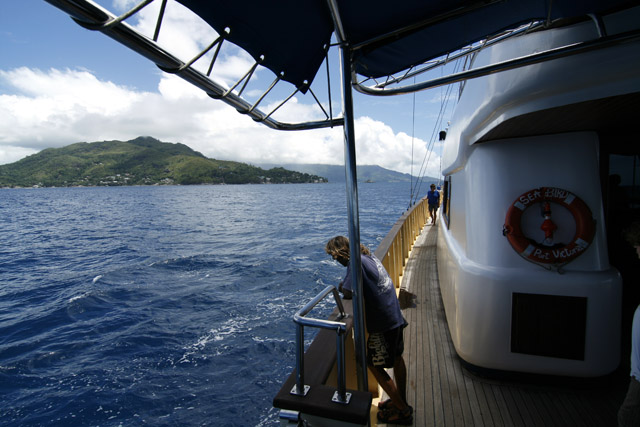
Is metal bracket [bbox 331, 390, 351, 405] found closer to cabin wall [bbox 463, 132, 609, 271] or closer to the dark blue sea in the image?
cabin wall [bbox 463, 132, 609, 271]

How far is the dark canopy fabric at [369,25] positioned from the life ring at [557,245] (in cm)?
133

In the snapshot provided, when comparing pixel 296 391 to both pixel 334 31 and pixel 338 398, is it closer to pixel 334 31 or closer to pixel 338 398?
pixel 338 398

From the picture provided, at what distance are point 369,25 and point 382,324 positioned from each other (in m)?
1.83

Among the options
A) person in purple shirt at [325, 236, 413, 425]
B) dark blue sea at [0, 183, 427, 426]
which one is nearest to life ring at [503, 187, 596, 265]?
person in purple shirt at [325, 236, 413, 425]

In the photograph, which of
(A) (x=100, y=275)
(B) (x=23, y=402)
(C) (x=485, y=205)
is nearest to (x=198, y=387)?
(B) (x=23, y=402)

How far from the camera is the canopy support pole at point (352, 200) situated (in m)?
1.86

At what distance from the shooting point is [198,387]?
641 centimetres

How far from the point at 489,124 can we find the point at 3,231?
41213 millimetres

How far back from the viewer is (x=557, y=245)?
9.07ft

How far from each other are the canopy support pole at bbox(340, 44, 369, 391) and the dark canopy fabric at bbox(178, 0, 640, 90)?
181 mm

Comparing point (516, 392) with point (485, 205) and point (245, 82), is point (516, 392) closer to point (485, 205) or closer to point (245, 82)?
point (485, 205)

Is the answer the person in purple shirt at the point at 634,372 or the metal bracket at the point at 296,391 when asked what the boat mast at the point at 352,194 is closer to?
the metal bracket at the point at 296,391

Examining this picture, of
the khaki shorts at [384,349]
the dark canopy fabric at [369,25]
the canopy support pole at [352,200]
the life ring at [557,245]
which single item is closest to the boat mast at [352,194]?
the canopy support pole at [352,200]

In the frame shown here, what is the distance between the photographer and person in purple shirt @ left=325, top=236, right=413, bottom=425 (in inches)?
90.0
